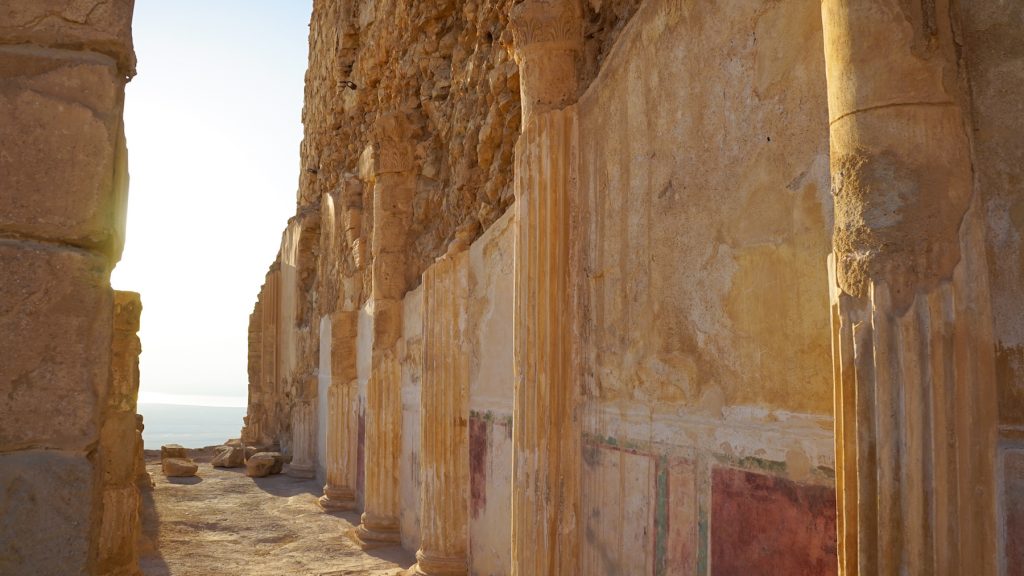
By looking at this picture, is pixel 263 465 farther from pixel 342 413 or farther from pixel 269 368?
pixel 269 368

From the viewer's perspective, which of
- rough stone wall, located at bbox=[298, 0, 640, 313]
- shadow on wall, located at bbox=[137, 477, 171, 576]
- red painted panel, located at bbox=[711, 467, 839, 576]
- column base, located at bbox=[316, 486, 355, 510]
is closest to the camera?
red painted panel, located at bbox=[711, 467, 839, 576]

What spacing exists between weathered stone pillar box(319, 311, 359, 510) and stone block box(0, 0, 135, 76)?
7.62 m

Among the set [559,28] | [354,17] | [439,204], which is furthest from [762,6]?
[354,17]

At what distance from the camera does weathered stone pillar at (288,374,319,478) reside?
12453 millimetres

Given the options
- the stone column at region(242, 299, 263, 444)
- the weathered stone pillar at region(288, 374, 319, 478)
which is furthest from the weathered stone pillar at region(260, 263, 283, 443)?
the weathered stone pillar at region(288, 374, 319, 478)

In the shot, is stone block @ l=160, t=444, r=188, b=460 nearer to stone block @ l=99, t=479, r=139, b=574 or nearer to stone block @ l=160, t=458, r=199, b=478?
stone block @ l=160, t=458, r=199, b=478

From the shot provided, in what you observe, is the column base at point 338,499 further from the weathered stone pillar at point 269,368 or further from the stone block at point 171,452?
the stone block at point 171,452

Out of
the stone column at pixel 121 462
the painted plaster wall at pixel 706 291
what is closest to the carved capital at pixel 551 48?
the painted plaster wall at pixel 706 291

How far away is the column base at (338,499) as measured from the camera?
31.6 feet

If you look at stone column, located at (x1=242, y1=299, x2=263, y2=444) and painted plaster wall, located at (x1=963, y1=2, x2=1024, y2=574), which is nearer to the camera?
painted plaster wall, located at (x1=963, y1=2, x2=1024, y2=574)

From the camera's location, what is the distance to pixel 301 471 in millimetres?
12359

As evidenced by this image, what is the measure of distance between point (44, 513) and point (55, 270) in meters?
0.65

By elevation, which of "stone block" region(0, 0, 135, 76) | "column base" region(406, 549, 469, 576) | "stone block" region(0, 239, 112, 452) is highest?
"stone block" region(0, 0, 135, 76)

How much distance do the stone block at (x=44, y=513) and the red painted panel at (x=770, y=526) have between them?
2.06 meters
